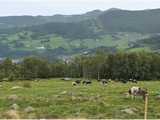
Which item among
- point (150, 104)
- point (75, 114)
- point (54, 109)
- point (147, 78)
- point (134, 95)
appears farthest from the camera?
point (147, 78)

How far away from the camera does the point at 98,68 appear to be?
12088 cm

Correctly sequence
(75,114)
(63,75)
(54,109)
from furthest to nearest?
(63,75) < (54,109) < (75,114)

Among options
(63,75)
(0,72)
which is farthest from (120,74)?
(0,72)

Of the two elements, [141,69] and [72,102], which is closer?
[72,102]

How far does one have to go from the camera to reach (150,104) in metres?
34.4

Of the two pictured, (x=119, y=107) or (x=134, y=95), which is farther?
(x=134, y=95)

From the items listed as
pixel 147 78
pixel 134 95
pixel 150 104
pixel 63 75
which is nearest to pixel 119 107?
pixel 150 104

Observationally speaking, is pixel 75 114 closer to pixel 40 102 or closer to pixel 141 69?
pixel 40 102

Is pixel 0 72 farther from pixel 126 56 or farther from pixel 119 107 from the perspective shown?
pixel 119 107

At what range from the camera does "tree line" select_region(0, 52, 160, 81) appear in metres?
116

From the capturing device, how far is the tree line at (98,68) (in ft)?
381

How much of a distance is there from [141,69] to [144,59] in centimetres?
537

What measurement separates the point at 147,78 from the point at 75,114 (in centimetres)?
8734

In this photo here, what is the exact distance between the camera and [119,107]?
3294cm
